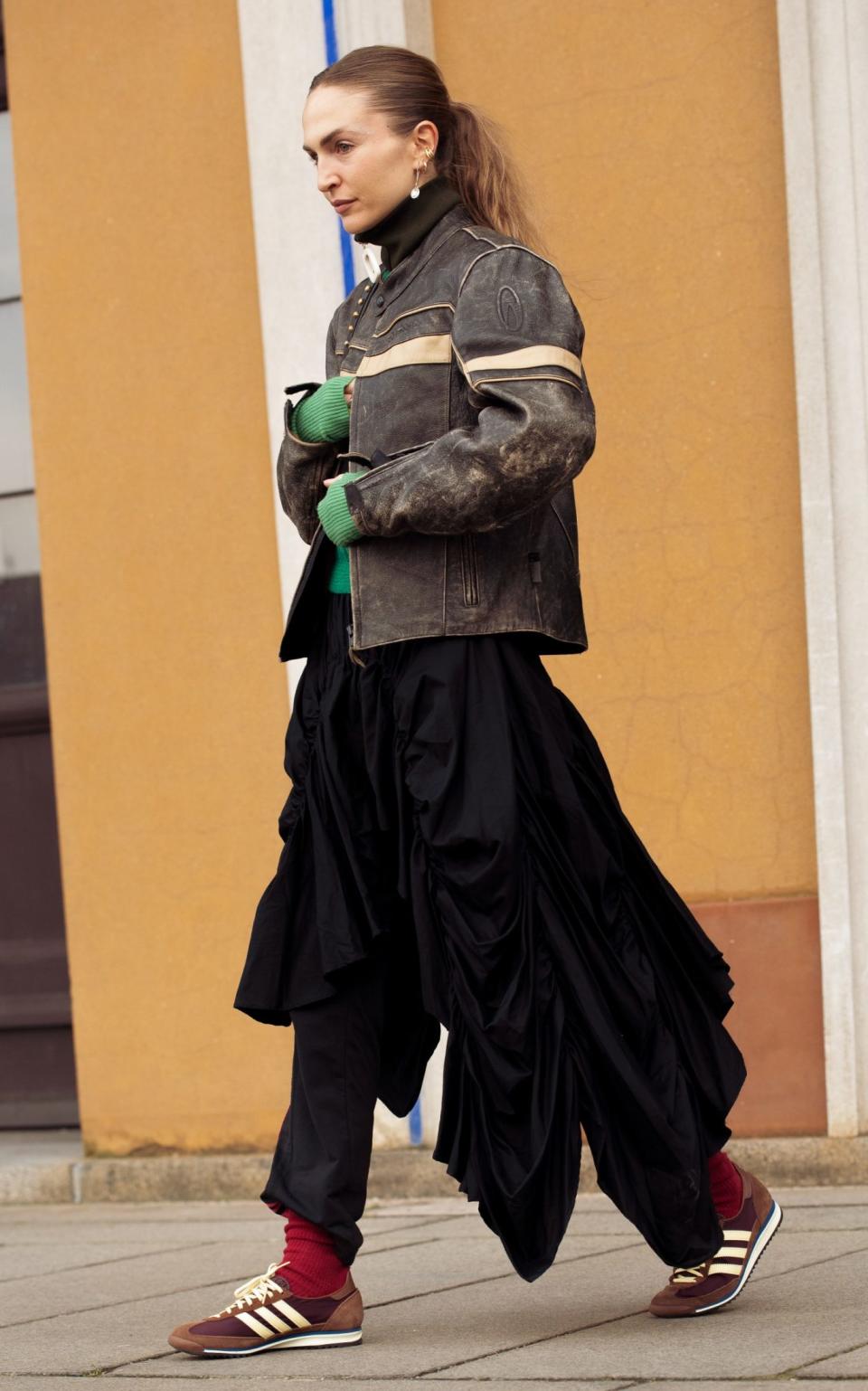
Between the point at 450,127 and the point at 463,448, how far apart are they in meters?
0.61

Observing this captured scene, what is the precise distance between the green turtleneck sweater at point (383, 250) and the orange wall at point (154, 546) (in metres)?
1.67

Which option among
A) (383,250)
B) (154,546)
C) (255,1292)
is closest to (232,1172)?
(154,546)

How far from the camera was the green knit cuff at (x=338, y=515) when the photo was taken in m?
2.86

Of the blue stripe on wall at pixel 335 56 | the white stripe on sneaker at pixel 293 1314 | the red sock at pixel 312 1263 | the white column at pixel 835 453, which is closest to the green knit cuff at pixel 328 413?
the red sock at pixel 312 1263

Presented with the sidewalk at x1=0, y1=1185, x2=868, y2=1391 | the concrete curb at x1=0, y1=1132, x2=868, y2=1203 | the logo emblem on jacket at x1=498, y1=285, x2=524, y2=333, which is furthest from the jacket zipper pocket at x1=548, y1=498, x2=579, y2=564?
the concrete curb at x1=0, y1=1132, x2=868, y2=1203

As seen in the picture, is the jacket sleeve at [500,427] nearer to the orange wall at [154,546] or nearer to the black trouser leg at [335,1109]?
the black trouser leg at [335,1109]

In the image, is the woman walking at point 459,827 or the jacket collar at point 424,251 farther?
the jacket collar at point 424,251

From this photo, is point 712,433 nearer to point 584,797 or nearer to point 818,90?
point 818,90

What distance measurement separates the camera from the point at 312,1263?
2.90 meters

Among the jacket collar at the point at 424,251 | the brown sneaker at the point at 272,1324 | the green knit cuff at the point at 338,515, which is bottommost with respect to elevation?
the brown sneaker at the point at 272,1324

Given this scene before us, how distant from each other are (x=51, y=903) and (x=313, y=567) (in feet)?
9.07

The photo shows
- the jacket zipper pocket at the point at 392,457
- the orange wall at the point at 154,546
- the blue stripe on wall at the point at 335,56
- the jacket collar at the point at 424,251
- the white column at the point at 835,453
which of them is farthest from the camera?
the orange wall at the point at 154,546

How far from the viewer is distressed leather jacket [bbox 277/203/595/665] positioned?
2.75 meters

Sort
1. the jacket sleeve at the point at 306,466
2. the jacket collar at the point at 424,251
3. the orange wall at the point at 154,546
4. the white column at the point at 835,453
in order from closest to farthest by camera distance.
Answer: the jacket collar at the point at 424,251 → the jacket sleeve at the point at 306,466 → the white column at the point at 835,453 → the orange wall at the point at 154,546
